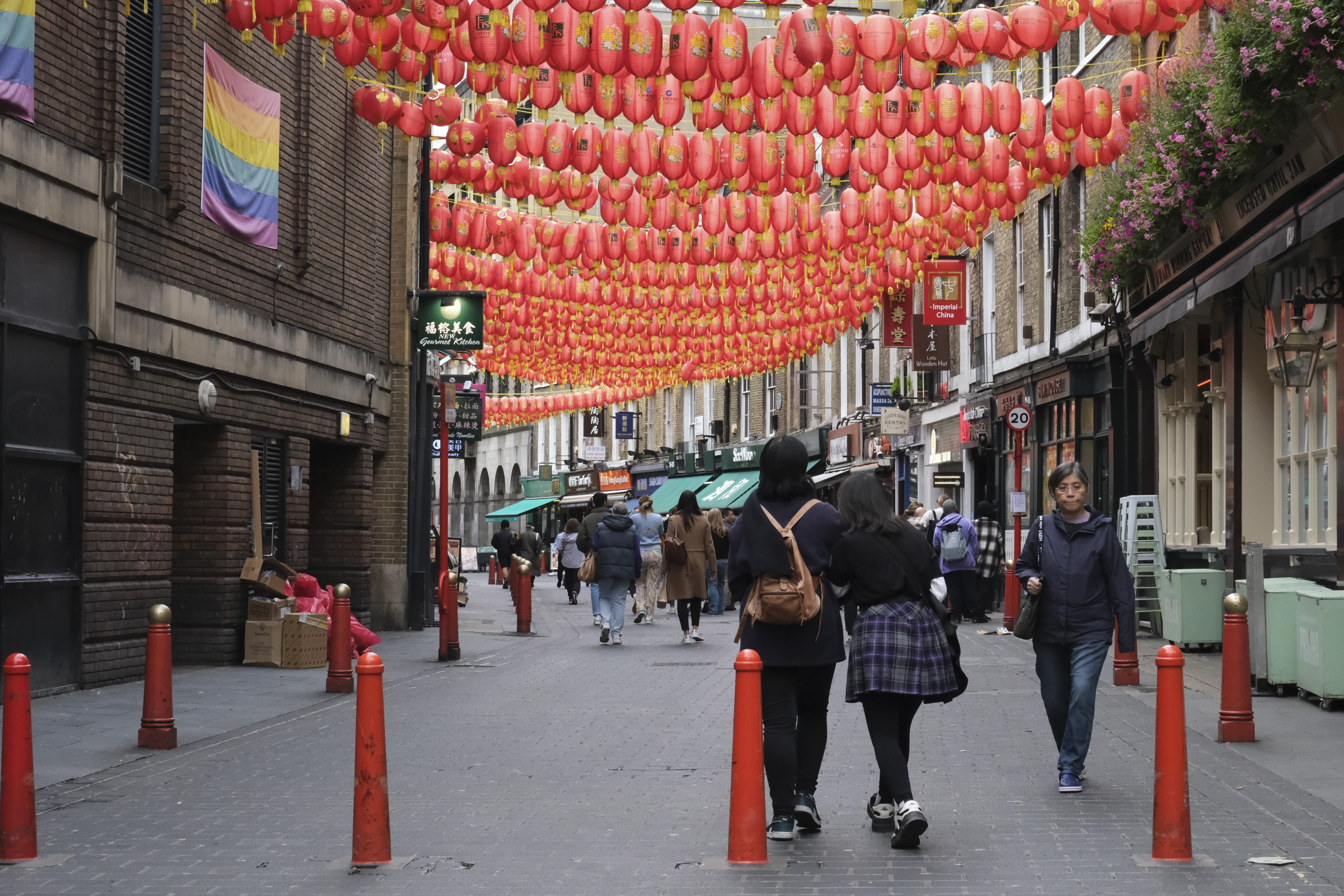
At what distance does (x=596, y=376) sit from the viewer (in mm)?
34344

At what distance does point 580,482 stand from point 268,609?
46205mm

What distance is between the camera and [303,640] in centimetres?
1533

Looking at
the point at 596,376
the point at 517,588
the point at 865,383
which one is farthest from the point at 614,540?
the point at 865,383

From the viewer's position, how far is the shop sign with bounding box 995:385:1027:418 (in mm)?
27688

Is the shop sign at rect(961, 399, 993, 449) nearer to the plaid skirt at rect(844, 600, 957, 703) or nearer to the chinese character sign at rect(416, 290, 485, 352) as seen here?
the chinese character sign at rect(416, 290, 485, 352)

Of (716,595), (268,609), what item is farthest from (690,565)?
(716,595)

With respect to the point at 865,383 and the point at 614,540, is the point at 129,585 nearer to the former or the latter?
the point at 614,540

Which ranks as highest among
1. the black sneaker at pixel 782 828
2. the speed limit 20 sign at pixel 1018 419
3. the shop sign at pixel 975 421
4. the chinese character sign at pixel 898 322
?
the chinese character sign at pixel 898 322

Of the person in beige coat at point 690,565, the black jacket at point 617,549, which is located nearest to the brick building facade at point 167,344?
the black jacket at point 617,549

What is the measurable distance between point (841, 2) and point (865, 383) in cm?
1343

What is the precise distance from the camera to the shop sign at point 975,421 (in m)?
30.0

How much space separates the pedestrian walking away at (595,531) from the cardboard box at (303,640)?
4.43 metres

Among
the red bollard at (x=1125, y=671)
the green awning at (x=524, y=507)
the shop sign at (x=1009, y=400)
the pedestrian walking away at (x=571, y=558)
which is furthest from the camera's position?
the green awning at (x=524, y=507)

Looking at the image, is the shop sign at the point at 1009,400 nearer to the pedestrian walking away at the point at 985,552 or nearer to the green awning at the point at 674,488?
the pedestrian walking away at the point at 985,552
